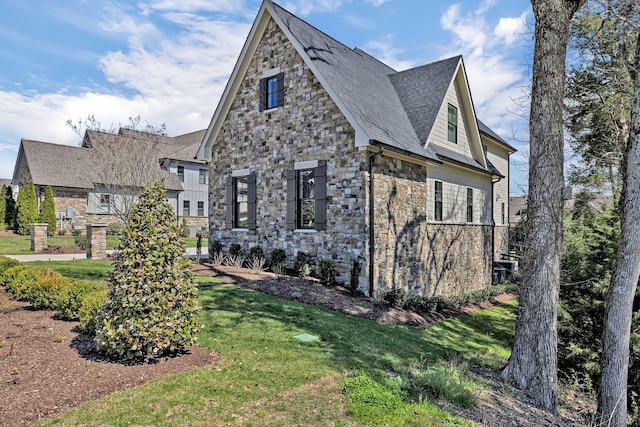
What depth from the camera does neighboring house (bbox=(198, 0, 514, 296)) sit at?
10453 millimetres

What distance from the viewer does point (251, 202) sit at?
1295 centimetres

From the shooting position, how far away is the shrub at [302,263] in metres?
11.0

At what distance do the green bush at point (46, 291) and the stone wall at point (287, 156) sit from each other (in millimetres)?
6288

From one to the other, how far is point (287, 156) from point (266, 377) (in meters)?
8.53

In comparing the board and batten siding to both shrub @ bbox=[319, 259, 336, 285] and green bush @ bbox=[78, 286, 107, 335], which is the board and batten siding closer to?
shrub @ bbox=[319, 259, 336, 285]

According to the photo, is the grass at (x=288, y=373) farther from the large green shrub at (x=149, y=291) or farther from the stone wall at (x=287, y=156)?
the stone wall at (x=287, y=156)

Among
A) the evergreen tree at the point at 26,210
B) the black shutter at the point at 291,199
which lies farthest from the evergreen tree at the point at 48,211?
the black shutter at the point at 291,199

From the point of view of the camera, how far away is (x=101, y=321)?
177 inches

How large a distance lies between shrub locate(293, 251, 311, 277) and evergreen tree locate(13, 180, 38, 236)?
1978cm

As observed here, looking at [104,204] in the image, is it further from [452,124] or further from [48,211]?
[452,124]

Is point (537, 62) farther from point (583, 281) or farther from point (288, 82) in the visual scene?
point (288, 82)

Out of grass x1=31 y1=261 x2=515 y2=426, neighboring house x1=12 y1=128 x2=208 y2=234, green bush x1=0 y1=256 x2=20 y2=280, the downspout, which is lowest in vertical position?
grass x1=31 y1=261 x2=515 y2=426

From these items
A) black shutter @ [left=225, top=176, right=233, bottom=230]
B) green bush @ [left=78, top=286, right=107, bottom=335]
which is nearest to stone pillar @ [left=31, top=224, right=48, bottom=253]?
black shutter @ [left=225, top=176, right=233, bottom=230]

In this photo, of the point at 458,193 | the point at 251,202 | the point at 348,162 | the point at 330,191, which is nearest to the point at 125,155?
the point at 251,202
